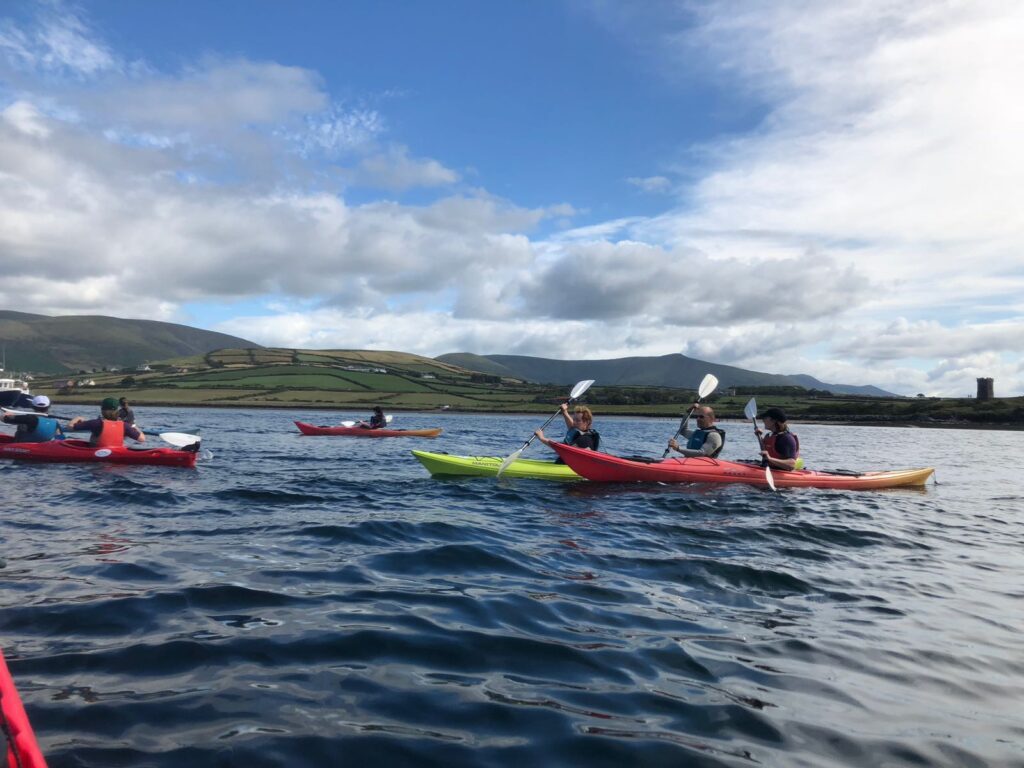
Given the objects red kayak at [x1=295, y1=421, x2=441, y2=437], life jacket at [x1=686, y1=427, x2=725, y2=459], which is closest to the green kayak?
life jacket at [x1=686, y1=427, x2=725, y2=459]

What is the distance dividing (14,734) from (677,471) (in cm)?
1482

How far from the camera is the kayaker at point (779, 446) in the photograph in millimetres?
16359

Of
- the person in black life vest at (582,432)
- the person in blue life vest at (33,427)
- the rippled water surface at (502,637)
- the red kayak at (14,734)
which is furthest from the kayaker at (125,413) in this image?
the red kayak at (14,734)

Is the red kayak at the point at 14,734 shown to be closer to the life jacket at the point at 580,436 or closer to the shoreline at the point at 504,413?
the life jacket at the point at 580,436

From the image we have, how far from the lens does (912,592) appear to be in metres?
7.72

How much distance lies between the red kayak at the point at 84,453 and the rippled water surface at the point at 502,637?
582 centimetres

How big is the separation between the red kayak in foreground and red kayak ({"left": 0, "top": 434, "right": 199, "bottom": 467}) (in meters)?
10.6

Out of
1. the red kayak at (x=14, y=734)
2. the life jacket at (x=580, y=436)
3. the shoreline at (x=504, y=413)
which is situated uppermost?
the life jacket at (x=580, y=436)

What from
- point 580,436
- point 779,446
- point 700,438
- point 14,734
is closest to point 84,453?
point 580,436

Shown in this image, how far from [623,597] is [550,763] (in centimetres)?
351

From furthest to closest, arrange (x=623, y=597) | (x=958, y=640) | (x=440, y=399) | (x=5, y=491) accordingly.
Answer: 1. (x=440, y=399)
2. (x=5, y=491)
3. (x=623, y=597)
4. (x=958, y=640)

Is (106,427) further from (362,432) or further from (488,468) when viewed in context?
(362,432)

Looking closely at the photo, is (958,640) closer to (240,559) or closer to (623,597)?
(623,597)

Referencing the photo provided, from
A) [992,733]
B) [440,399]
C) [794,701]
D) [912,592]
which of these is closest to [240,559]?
[794,701]
